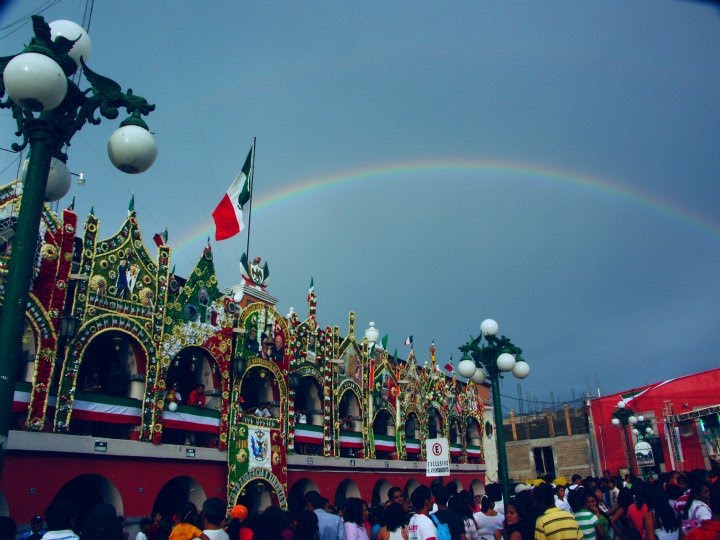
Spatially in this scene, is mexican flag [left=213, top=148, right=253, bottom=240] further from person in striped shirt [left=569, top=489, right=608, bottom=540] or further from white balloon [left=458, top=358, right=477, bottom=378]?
person in striped shirt [left=569, top=489, right=608, bottom=540]

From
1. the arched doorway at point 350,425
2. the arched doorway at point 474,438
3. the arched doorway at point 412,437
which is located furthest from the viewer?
the arched doorway at point 474,438

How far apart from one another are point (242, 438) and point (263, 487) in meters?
2.44

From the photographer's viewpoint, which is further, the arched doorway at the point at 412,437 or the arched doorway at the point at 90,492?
the arched doorway at the point at 412,437

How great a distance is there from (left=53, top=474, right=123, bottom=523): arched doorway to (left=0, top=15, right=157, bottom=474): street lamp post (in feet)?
36.9

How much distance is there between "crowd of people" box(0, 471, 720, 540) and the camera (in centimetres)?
563

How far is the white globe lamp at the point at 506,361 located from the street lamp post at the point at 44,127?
10.9 meters

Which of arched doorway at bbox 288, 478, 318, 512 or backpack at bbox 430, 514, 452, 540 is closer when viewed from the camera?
backpack at bbox 430, 514, 452, 540

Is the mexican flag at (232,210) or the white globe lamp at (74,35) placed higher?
the mexican flag at (232,210)

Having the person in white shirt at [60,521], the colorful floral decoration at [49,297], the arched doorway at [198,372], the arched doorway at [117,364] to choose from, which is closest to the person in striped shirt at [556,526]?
the person in white shirt at [60,521]

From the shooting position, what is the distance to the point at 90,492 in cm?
1706

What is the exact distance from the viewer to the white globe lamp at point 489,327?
1557 centimetres

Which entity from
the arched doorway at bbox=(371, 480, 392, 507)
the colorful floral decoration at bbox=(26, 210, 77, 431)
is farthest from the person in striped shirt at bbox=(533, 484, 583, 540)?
the arched doorway at bbox=(371, 480, 392, 507)

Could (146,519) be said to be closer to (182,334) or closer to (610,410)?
(182,334)

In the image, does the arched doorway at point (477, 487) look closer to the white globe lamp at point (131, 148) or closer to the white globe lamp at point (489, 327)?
the white globe lamp at point (489, 327)
